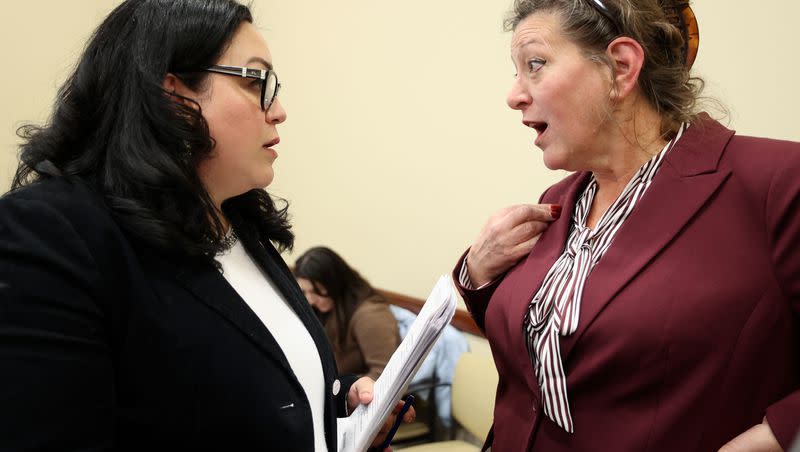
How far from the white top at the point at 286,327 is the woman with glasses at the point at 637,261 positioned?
43 centimetres

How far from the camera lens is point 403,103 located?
4.14 metres

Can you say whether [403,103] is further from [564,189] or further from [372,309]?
[564,189]

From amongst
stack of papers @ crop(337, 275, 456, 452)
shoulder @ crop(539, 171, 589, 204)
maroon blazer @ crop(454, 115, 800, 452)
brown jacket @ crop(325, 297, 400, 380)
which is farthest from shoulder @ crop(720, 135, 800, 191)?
brown jacket @ crop(325, 297, 400, 380)

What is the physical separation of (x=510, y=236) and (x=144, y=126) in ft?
2.82

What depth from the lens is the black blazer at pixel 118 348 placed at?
3.14ft

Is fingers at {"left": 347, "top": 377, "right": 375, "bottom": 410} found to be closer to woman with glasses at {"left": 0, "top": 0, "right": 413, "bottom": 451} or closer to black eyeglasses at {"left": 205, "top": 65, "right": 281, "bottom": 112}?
woman with glasses at {"left": 0, "top": 0, "right": 413, "bottom": 451}

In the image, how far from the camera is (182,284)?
3.79 ft

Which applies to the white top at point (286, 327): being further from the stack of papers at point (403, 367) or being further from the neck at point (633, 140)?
the neck at point (633, 140)

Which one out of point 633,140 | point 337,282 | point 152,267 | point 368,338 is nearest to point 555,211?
point 633,140

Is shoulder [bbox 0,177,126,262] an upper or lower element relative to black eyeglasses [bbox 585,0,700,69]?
lower

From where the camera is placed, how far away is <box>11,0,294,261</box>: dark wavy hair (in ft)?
3.74

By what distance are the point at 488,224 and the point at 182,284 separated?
2.63 ft

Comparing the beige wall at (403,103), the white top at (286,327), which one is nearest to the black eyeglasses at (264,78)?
the white top at (286,327)

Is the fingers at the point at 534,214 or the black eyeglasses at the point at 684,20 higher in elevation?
the black eyeglasses at the point at 684,20
